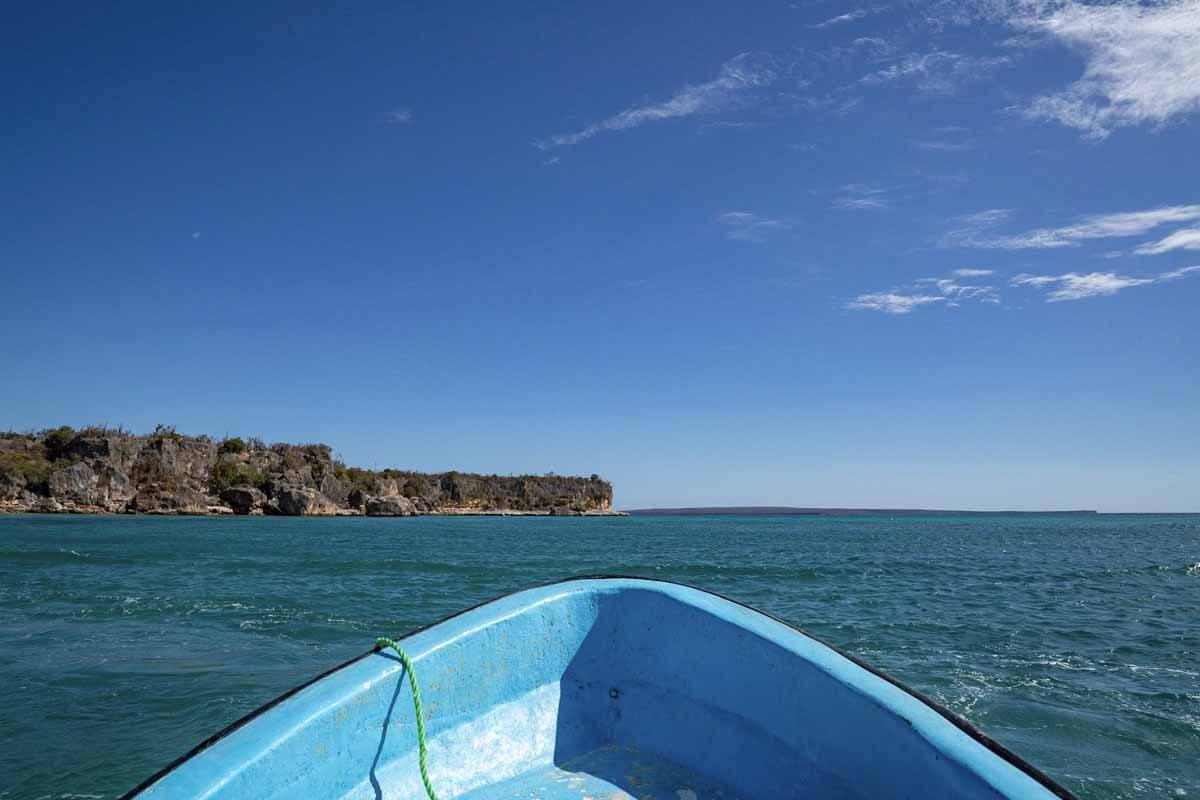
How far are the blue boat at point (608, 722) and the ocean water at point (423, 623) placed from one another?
118 inches

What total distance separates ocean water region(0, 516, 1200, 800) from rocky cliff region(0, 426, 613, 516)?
168 feet

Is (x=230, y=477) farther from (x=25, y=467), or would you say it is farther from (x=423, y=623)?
(x=423, y=623)

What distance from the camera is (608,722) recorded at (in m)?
2.82

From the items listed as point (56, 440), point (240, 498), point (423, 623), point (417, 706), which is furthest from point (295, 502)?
point (417, 706)

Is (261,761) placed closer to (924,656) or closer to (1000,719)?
(1000,719)

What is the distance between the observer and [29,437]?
219 ft

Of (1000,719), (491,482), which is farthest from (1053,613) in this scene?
(491,482)

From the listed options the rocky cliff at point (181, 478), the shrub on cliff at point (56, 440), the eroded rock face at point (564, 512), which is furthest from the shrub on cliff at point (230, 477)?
the eroded rock face at point (564, 512)

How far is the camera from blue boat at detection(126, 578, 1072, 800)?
188 centimetres

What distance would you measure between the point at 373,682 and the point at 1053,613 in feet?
44.1

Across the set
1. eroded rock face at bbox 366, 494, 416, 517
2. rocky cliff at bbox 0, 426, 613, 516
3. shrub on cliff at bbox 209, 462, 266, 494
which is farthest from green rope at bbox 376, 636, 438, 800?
eroded rock face at bbox 366, 494, 416, 517

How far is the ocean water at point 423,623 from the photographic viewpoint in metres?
4.76

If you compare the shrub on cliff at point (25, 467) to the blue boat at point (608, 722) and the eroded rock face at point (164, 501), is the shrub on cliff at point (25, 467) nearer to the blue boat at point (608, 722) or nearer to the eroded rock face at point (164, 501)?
the eroded rock face at point (164, 501)

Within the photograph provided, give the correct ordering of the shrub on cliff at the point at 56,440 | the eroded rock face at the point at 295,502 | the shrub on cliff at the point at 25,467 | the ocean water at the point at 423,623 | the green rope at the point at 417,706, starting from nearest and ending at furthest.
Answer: the green rope at the point at 417,706, the ocean water at the point at 423,623, the shrub on cliff at the point at 25,467, the shrub on cliff at the point at 56,440, the eroded rock face at the point at 295,502
